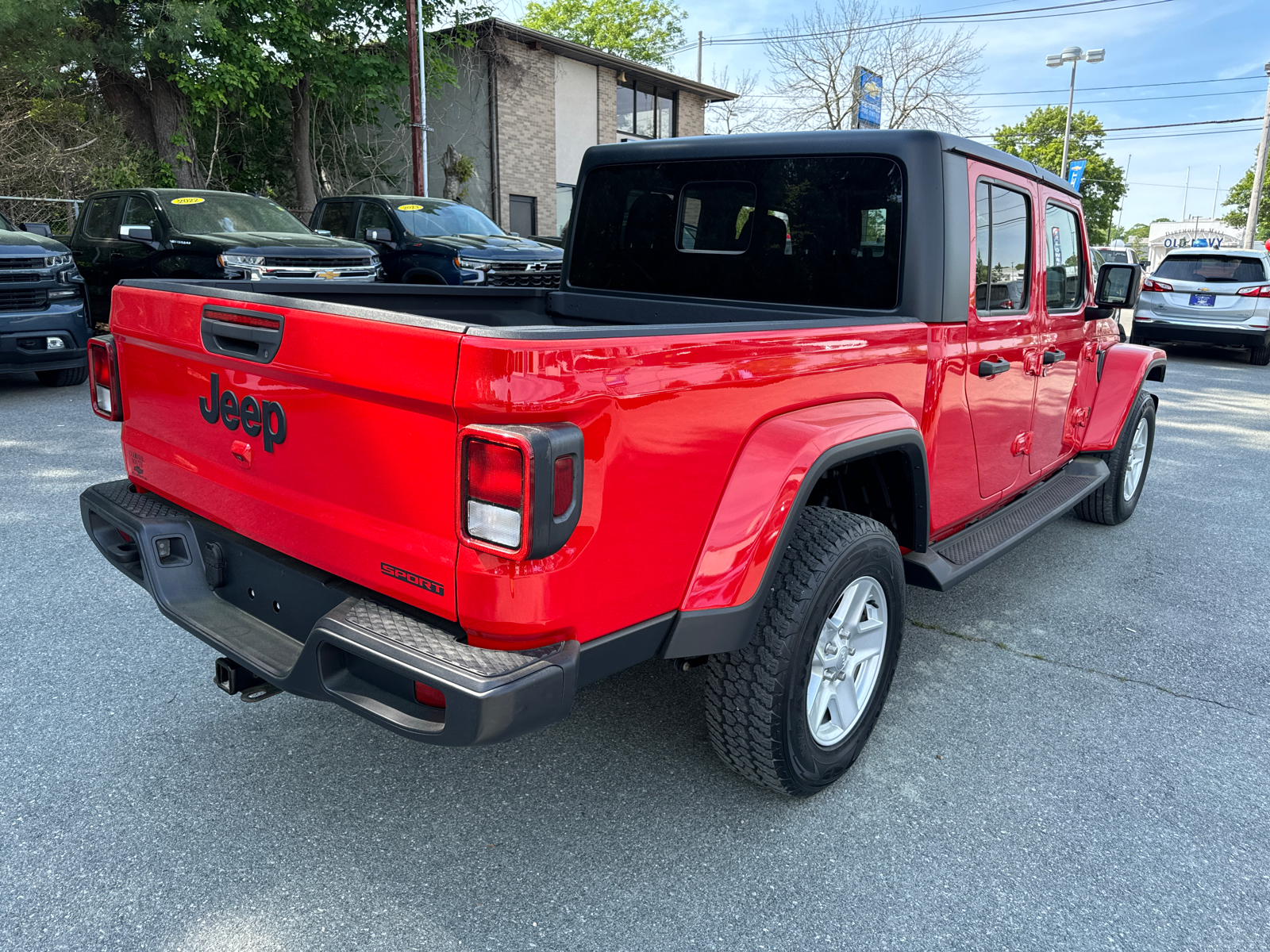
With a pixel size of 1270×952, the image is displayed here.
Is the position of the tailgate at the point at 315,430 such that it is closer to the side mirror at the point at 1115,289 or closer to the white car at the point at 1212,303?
the side mirror at the point at 1115,289

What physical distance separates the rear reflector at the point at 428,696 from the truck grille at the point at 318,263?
8322 mm

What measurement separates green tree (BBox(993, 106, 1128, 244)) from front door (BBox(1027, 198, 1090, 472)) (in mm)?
66068

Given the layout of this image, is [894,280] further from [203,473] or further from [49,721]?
[49,721]

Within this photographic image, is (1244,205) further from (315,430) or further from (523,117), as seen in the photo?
(315,430)

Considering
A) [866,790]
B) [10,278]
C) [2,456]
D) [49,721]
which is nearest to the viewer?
[866,790]

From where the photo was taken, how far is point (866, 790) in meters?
2.73

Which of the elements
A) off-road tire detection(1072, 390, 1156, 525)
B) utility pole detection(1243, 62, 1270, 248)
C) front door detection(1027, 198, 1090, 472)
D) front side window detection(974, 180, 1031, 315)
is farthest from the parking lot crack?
utility pole detection(1243, 62, 1270, 248)

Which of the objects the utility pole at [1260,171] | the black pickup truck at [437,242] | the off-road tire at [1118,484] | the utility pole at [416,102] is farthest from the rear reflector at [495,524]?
the utility pole at [1260,171]

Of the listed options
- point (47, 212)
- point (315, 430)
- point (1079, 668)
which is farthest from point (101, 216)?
point (1079, 668)

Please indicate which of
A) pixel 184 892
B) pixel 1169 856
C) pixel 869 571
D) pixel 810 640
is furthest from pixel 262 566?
pixel 1169 856

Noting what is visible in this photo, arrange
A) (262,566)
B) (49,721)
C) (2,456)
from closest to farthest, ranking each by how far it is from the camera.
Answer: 1. (262,566)
2. (49,721)
3. (2,456)

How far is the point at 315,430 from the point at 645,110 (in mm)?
30879

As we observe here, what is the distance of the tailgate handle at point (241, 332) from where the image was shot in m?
2.15

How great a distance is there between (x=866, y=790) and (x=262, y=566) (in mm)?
1875
